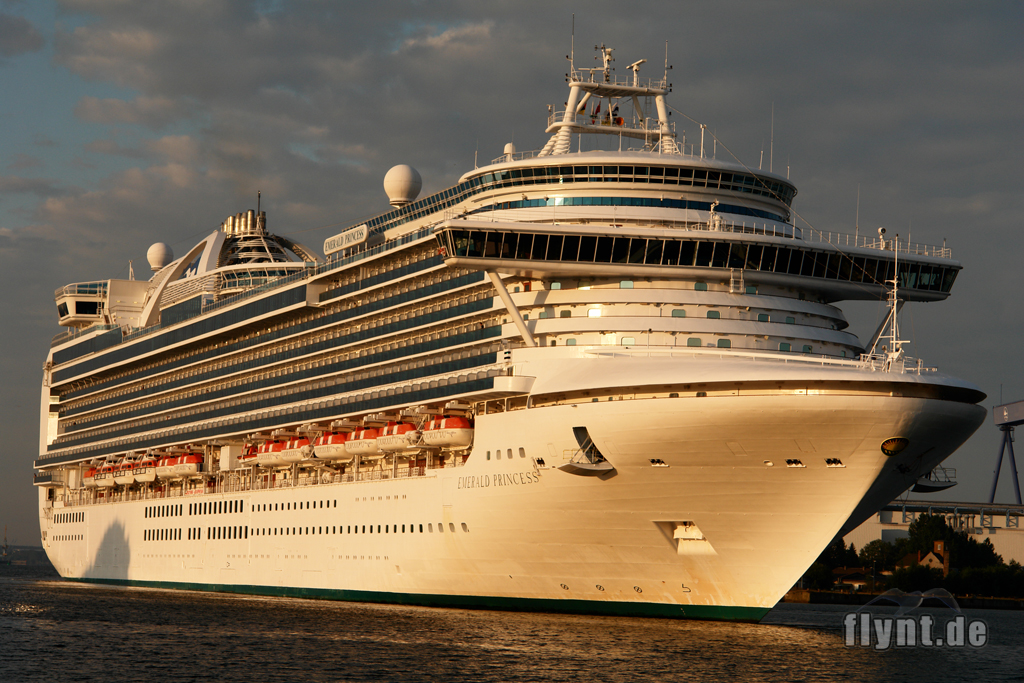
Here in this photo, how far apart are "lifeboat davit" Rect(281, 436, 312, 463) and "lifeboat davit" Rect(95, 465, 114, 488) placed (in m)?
20.5

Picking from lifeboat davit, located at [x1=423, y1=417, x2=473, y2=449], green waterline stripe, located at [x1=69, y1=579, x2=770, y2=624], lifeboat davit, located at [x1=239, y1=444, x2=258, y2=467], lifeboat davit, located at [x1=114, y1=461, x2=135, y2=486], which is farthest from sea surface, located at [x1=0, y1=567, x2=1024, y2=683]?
lifeboat davit, located at [x1=114, y1=461, x2=135, y2=486]

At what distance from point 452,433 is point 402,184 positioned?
1521 cm

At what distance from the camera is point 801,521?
99.3 feet

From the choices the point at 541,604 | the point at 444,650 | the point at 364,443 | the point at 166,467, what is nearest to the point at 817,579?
the point at 166,467

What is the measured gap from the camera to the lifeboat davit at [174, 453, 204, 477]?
54281 mm

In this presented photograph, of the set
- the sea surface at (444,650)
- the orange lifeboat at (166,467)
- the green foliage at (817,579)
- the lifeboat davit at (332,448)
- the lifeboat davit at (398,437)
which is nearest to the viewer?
the sea surface at (444,650)

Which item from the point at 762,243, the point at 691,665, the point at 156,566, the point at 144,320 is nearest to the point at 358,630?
the point at 691,665

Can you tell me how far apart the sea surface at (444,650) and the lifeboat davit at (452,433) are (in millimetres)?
5180

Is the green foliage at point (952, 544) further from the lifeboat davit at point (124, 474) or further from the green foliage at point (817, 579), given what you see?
the lifeboat davit at point (124, 474)

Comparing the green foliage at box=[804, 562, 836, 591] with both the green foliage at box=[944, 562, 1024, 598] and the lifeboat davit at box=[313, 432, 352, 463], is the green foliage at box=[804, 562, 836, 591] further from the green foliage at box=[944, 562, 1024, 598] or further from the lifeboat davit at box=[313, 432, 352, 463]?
the lifeboat davit at box=[313, 432, 352, 463]

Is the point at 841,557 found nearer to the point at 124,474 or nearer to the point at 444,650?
the point at 124,474

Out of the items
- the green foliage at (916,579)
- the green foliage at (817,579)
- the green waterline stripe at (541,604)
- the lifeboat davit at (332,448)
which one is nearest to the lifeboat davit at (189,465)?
the green waterline stripe at (541,604)

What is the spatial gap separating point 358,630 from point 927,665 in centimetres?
1486

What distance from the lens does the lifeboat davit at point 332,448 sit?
42.6m
